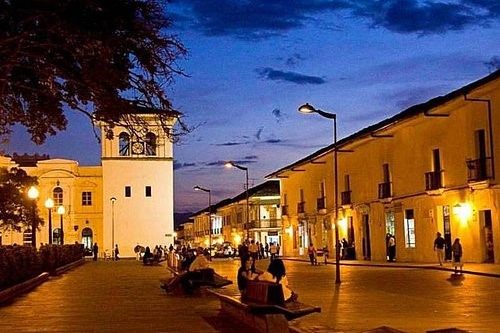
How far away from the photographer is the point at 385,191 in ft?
168

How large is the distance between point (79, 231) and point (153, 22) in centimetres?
7913

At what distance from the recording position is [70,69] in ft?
35.5

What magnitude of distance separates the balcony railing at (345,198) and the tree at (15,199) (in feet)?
68.6

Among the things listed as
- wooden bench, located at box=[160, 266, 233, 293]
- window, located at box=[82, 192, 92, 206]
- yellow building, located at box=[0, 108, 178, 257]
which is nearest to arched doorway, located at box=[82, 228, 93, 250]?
yellow building, located at box=[0, 108, 178, 257]

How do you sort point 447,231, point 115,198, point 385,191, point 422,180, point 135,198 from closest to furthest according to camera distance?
point 447,231 < point 422,180 < point 385,191 < point 115,198 < point 135,198

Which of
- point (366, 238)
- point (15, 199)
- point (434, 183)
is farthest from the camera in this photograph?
point (366, 238)

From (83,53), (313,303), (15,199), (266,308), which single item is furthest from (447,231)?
(83,53)

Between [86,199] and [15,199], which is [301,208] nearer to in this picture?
[86,199]

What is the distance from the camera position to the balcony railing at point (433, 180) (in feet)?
143

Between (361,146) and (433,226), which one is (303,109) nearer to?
(433,226)

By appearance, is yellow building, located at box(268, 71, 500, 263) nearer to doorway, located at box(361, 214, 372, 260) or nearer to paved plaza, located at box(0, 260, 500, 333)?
doorway, located at box(361, 214, 372, 260)

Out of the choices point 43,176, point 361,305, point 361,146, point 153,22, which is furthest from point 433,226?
point 43,176

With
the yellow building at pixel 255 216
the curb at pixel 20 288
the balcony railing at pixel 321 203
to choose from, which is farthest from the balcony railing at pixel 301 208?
the curb at pixel 20 288

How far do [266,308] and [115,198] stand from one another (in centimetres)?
7540
